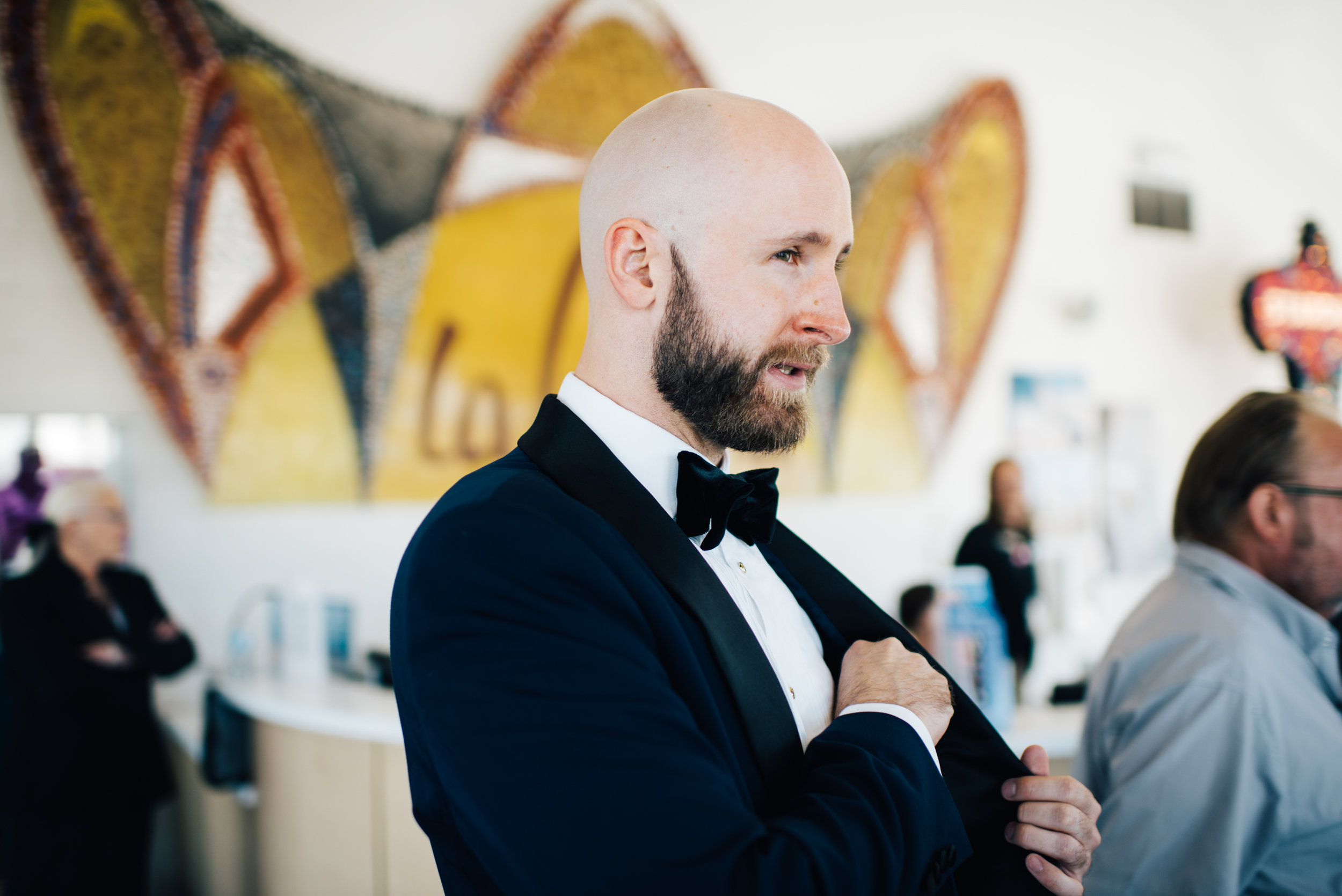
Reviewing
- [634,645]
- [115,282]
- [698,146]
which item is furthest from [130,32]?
[634,645]

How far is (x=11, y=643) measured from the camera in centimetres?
267

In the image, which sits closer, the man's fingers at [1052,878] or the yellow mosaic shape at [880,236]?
the man's fingers at [1052,878]

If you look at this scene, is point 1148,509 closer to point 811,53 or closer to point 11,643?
point 811,53

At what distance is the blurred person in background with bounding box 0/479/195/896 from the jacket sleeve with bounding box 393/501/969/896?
256 cm

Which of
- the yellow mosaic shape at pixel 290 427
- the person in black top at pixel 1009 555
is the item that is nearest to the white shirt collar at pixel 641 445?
the yellow mosaic shape at pixel 290 427

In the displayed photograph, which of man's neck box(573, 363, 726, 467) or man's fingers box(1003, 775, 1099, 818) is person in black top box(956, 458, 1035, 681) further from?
man's neck box(573, 363, 726, 467)

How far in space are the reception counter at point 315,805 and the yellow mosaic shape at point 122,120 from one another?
58.8 inches

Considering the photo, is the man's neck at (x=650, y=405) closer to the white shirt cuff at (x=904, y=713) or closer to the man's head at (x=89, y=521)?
the white shirt cuff at (x=904, y=713)

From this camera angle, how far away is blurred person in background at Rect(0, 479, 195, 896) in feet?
8.84

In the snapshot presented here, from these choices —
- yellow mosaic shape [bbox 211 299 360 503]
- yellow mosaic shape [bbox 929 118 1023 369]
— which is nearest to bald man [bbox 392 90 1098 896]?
yellow mosaic shape [bbox 211 299 360 503]

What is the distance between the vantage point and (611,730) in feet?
2.20

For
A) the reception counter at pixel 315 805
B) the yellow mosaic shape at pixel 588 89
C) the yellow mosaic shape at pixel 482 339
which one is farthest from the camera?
the yellow mosaic shape at pixel 588 89

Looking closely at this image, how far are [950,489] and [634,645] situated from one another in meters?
4.72

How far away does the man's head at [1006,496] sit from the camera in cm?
448
